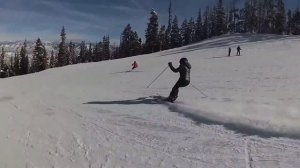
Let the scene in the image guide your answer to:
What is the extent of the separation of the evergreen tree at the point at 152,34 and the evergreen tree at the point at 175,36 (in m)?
13.4

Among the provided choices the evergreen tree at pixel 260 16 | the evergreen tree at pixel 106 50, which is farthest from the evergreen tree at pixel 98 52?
the evergreen tree at pixel 260 16

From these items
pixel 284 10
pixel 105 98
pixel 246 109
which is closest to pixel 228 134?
pixel 246 109

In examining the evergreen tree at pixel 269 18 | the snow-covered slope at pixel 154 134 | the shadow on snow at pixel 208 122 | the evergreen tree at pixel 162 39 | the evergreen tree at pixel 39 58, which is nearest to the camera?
the snow-covered slope at pixel 154 134

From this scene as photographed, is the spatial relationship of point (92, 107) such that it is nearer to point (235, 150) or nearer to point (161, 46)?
point (235, 150)

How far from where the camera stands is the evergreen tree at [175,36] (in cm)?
11342

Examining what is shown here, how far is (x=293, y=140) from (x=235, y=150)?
1.35 m

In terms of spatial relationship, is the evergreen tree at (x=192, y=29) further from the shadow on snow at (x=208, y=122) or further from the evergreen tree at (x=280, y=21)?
the shadow on snow at (x=208, y=122)

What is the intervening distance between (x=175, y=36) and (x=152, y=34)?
16707 millimetres

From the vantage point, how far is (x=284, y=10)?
5005 inches

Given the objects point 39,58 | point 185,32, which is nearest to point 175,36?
point 185,32

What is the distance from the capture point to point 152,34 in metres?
99.2

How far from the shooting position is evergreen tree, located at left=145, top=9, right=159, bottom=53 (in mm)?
98875

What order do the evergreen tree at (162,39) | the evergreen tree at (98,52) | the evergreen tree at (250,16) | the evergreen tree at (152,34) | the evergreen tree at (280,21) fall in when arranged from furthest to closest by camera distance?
the evergreen tree at (98,52) → the evergreen tree at (250,16) → the evergreen tree at (280,21) → the evergreen tree at (162,39) → the evergreen tree at (152,34)

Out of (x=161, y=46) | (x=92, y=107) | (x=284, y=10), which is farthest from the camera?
(x=284, y=10)
